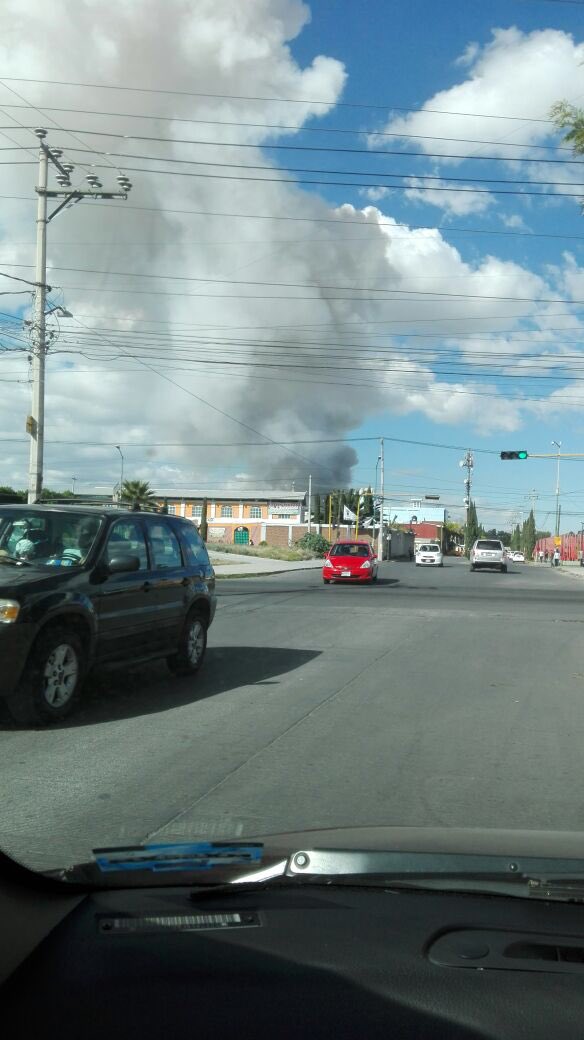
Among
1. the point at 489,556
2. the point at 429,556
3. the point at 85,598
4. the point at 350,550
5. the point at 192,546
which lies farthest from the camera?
the point at 429,556

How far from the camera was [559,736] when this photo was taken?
27.1ft

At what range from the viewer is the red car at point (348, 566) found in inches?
1282

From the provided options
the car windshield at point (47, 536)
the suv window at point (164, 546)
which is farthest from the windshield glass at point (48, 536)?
the suv window at point (164, 546)

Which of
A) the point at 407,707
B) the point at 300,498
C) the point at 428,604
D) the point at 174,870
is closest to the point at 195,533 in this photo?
the point at 407,707

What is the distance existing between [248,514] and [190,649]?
340 ft

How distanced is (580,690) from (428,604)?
1212cm

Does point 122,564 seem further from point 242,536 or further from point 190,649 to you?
point 242,536

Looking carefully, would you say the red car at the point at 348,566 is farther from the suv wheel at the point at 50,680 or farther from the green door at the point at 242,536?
the green door at the point at 242,536

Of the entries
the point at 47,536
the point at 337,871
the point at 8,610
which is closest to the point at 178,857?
the point at 337,871

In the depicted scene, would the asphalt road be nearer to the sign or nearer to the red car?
the red car

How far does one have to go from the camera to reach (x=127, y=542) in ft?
31.6

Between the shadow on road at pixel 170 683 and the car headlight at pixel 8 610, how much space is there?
40.8 inches

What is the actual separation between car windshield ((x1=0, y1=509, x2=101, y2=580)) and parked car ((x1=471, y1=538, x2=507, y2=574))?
41306mm

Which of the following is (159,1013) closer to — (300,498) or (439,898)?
(439,898)
